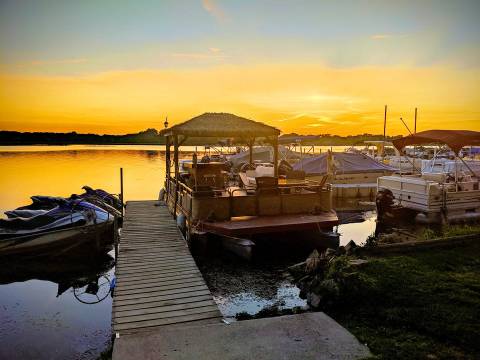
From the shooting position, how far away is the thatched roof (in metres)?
15.5

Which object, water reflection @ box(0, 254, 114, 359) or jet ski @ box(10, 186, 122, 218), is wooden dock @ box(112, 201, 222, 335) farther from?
jet ski @ box(10, 186, 122, 218)

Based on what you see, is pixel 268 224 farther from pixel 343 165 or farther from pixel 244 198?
pixel 343 165

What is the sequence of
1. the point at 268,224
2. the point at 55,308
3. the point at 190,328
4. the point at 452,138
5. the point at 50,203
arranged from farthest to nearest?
the point at 50,203 < the point at 452,138 < the point at 268,224 < the point at 55,308 < the point at 190,328

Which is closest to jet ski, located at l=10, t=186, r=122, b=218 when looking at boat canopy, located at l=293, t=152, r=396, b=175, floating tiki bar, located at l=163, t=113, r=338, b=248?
floating tiki bar, located at l=163, t=113, r=338, b=248

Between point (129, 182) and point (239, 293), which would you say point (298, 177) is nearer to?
point (239, 293)

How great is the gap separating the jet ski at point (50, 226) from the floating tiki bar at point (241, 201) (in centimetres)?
356

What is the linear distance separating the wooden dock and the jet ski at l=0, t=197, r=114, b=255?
2.62 metres

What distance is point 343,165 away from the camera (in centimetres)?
2994

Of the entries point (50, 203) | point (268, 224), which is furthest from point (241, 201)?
point (50, 203)

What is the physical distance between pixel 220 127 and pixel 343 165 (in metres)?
16.7

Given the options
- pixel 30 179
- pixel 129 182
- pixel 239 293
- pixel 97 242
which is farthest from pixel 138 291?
pixel 30 179

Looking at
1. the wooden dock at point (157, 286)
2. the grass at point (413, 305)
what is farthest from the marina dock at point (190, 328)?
the grass at point (413, 305)

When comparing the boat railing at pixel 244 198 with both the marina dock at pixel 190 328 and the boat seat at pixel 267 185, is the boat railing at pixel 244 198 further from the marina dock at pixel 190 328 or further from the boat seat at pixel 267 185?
the marina dock at pixel 190 328

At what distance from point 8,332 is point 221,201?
7.46 meters
